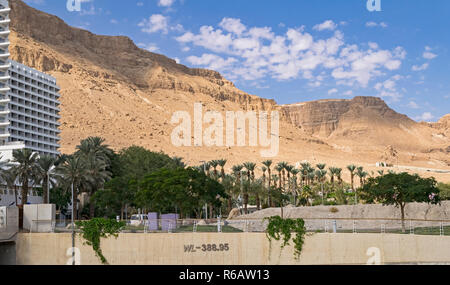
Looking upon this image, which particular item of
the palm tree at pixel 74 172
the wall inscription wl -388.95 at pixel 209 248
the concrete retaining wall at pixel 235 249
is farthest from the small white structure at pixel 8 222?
the palm tree at pixel 74 172

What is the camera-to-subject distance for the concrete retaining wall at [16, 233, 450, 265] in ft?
114

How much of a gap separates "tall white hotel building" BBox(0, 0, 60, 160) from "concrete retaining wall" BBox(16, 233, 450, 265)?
79.4 metres

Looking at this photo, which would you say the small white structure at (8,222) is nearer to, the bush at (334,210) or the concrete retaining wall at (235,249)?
the concrete retaining wall at (235,249)

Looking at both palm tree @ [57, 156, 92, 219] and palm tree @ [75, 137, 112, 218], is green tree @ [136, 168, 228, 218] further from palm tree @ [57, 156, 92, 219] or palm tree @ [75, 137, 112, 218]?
palm tree @ [75, 137, 112, 218]

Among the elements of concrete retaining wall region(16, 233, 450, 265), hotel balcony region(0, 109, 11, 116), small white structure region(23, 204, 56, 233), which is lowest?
concrete retaining wall region(16, 233, 450, 265)

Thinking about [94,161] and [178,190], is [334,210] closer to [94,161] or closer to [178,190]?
[178,190]

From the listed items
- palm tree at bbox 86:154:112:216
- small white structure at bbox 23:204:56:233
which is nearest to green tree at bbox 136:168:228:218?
palm tree at bbox 86:154:112:216

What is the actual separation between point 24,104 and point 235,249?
110 m

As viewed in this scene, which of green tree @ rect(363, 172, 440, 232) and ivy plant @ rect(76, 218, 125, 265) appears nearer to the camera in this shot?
ivy plant @ rect(76, 218, 125, 265)

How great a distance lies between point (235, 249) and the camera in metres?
36.6

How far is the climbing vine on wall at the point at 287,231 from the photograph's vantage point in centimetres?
3619

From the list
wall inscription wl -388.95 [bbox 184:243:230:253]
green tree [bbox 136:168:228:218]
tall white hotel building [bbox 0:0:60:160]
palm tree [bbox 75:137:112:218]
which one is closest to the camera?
wall inscription wl -388.95 [bbox 184:243:230:253]

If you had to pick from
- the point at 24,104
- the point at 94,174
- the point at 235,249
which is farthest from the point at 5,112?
the point at 235,249
